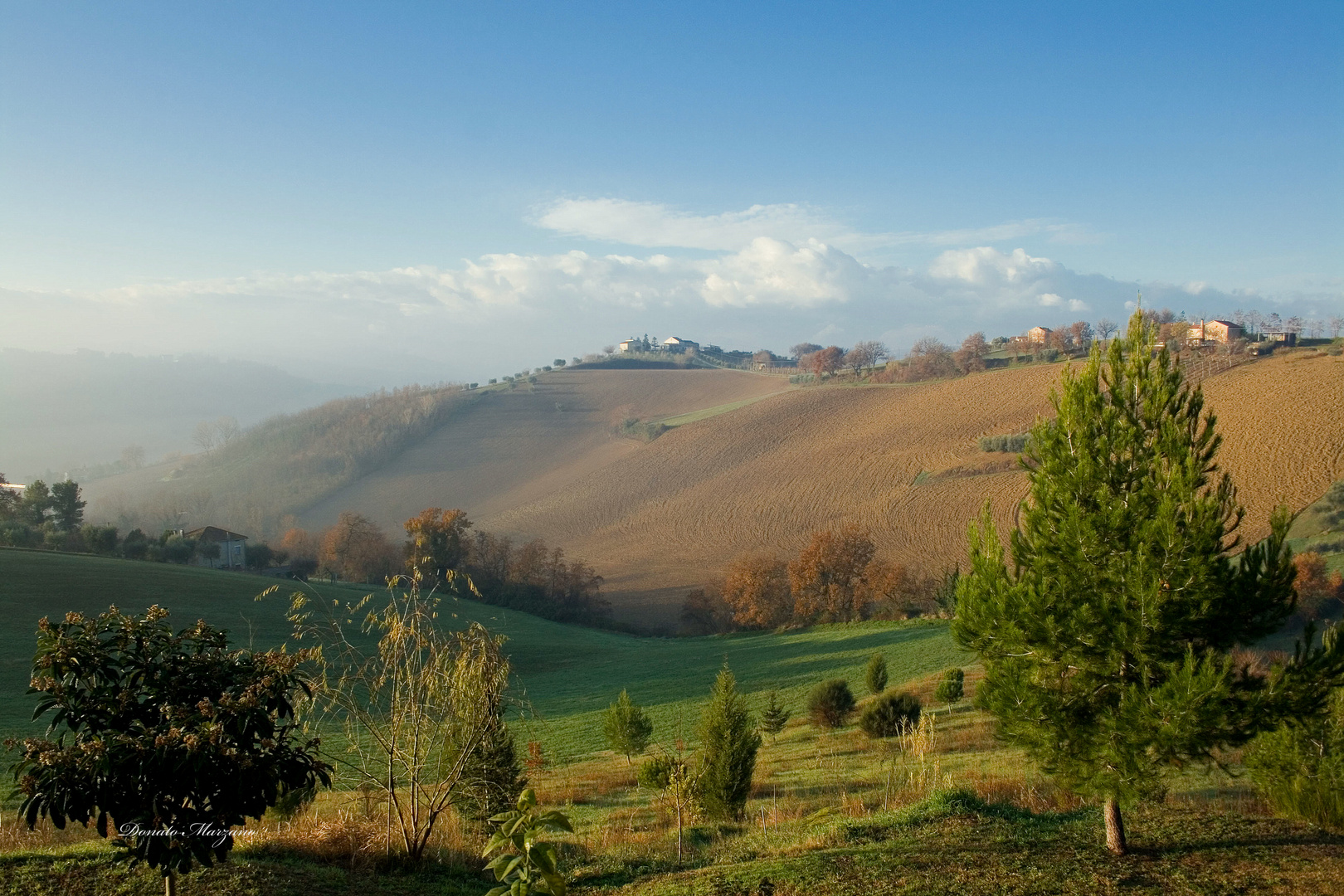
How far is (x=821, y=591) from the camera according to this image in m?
50.8

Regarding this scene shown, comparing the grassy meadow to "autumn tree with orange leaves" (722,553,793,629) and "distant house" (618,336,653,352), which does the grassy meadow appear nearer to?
"autumn tree with orange leaves" (722,553,793,629)

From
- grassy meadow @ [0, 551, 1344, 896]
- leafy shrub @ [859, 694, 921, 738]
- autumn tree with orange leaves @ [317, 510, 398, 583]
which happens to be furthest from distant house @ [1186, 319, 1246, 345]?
grassy meadow @ [0, 551, 1344, 896]

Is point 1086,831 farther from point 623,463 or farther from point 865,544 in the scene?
point 623,463

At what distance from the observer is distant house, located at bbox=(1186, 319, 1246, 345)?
250ft

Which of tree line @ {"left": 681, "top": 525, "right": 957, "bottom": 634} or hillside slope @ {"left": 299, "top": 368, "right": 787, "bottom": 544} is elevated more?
hillside slope @ {"left": 299, "top": 368, "right": 787, "bottom": 544}

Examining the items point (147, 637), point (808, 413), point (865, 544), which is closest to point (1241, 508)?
point (147, 637)


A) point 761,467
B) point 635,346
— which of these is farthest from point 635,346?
point 761,467

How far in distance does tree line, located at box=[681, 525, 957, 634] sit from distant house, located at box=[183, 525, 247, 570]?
3436cm

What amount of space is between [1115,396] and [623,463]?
80.2 metres

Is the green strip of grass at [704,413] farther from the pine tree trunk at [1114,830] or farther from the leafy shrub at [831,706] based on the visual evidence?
the pine tree trunk at [1114,830]

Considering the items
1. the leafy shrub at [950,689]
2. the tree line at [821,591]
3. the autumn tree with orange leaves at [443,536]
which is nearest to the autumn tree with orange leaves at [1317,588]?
the tree line at [821,591]

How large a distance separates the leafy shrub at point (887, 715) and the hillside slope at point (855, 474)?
35.8m

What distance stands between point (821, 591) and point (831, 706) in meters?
29.7

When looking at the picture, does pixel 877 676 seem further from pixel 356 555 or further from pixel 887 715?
pixel 356 555
